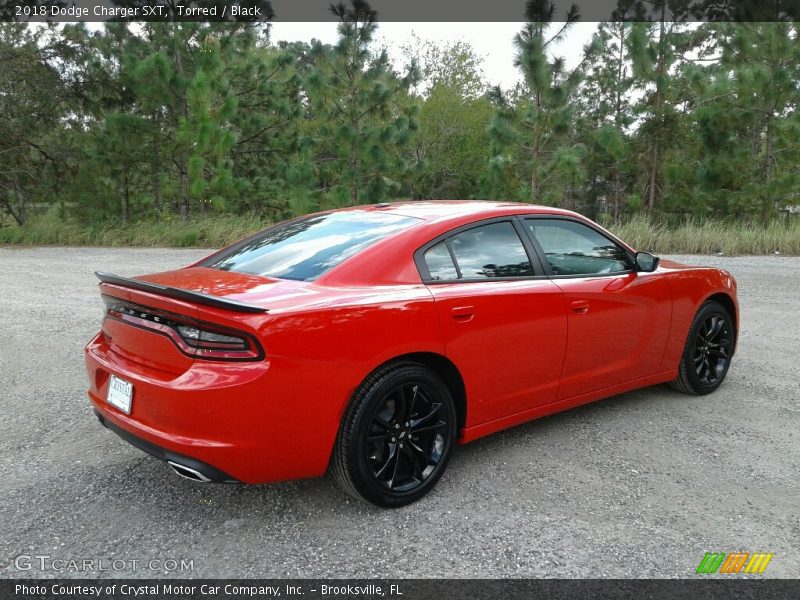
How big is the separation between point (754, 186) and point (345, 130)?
11.2 m

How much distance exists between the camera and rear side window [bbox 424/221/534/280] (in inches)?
136

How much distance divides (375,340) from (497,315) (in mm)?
806

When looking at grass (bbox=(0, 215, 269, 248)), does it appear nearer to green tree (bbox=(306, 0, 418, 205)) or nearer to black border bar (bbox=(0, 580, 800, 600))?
green tree (bbox=(306, 0, 418, 205))

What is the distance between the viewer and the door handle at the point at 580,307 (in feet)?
12.6

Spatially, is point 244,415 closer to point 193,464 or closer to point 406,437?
point 193,464

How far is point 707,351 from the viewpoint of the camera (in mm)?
4859

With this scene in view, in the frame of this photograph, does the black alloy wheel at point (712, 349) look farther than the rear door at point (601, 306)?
Yes

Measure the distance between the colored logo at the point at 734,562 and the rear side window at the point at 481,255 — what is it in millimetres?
1679

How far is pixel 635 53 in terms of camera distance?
1861 cm

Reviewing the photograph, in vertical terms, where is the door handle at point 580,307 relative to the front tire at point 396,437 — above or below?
above

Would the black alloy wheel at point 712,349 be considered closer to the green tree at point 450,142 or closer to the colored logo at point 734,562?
the colored logo at point 734,562

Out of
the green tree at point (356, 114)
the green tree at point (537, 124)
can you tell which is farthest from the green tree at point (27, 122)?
the green tree at point (537, 124)

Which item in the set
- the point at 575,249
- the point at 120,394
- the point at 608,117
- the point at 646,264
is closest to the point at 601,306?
the point at 575,249

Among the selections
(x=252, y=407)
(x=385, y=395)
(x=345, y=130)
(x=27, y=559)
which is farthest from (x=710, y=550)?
(x=345, y=130)
